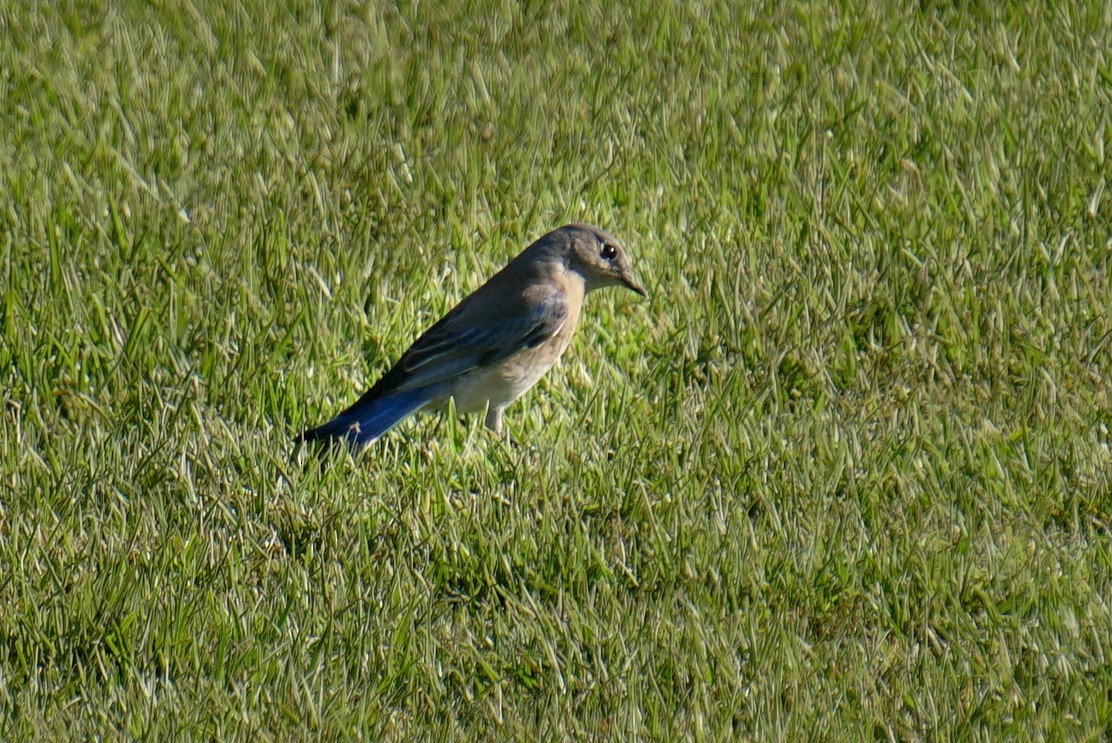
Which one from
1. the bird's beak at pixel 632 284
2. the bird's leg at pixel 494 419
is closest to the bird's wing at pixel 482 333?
the bird's leg at pixel 494 419

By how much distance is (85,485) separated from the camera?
497 centimetres

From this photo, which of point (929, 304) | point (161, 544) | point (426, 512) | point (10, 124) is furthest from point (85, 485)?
point (929, 304)

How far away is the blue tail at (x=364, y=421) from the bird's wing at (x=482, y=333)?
0.16 meters

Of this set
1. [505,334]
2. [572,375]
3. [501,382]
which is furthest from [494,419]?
[572,375]

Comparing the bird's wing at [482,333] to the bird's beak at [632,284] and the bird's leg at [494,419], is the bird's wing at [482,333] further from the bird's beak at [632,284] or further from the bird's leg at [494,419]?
the bird's beak at [632,284]

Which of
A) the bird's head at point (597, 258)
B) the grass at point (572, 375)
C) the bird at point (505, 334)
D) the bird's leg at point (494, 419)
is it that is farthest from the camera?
the bird's head at point (597, 258)

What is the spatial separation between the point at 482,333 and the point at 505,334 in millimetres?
77

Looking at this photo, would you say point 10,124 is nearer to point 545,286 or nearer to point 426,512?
point 545,286

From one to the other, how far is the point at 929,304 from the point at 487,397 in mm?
1585

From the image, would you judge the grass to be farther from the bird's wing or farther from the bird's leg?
the bird's wing

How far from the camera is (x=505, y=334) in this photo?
228 inches

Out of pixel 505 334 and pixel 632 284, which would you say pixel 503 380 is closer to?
pixel 505 334

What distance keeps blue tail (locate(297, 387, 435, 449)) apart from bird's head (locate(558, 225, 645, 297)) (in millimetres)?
931

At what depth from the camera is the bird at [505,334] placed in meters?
5.54
